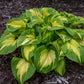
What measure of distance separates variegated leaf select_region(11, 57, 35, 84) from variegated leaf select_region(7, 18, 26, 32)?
588 millimetres

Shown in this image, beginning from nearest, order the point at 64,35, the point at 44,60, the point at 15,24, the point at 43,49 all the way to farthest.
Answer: the point at 44,60 < the point at 43,49 < the point at 64,35 < the point at 15,24

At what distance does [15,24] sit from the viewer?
7.70ft

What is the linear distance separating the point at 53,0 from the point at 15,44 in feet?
11.5

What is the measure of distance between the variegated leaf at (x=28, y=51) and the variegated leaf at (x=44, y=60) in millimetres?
94

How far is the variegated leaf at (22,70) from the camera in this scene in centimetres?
188

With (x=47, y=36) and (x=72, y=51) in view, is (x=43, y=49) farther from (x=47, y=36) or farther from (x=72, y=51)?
(x=72, y=51)

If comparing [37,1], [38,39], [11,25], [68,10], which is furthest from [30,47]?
[37,1]

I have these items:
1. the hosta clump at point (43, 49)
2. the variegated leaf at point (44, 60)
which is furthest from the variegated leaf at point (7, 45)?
the variegated leaf at point (44, 60)

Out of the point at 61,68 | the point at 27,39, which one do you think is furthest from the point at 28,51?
the point at 61,68

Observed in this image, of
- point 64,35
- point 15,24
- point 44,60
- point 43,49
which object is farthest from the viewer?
point 15,24

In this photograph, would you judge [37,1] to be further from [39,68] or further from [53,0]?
[39,68]

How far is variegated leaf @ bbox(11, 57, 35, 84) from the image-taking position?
1.88m

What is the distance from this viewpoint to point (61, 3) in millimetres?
4828

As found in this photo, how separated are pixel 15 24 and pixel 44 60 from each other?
3.10ft
